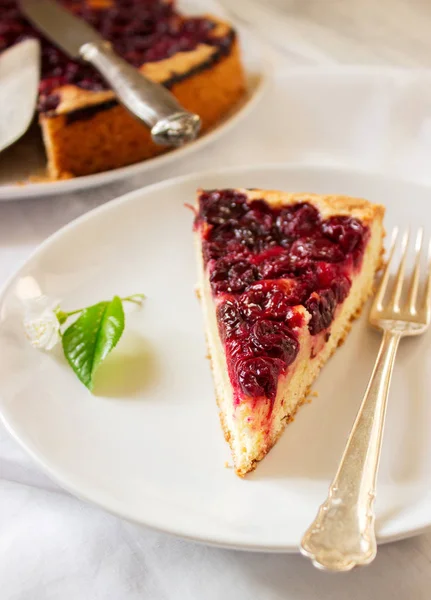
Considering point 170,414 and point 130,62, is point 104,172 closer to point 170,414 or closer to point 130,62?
point 130,62

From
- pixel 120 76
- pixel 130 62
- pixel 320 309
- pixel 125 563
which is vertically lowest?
pixel 125 563

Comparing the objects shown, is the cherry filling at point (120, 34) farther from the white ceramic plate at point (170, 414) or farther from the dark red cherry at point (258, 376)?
the dark red cherry at point (258, 376)

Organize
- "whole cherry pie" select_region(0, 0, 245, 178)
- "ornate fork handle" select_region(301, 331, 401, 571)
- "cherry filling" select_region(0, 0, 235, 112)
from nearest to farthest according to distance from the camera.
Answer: "ornate fork handle" select_region(301, 331, 401, 571) → "whole cherry pie" select_region(0, 0, 245, 178) → "cherry filling" select_region(0, 0, 235, 112)

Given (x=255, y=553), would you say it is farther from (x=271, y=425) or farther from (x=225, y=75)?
(x=225, y=75)

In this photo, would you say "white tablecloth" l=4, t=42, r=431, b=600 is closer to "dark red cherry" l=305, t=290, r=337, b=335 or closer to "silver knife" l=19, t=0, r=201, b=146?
"dark red cherry" l=305, t=290, r=337, b=335

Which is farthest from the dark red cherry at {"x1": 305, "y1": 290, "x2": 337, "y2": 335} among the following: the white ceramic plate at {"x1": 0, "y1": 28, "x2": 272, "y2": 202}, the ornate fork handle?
the white ceramic plate at {"x1": 0, "y1": 28, "x2": 272, "y2": 202}

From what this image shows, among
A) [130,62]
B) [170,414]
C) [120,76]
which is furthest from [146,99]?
[170,414]
